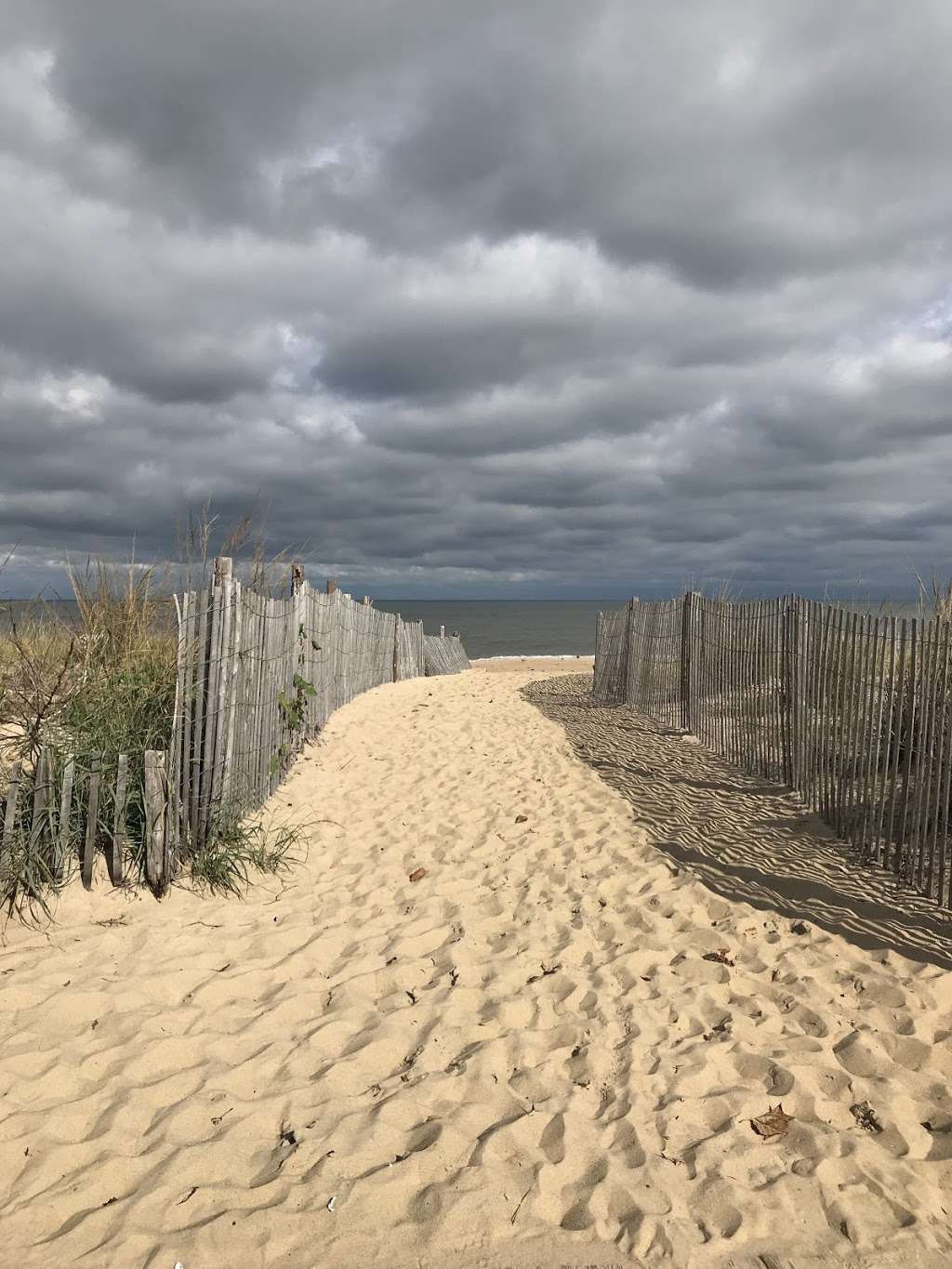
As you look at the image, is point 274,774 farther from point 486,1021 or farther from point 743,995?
point 743,995

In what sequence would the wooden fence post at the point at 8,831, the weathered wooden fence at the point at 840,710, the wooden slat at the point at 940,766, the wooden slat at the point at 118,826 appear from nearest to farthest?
the wooden fence post at the point at 8,831 < the wooden slat at the point at 118,826 < the wooden slat at the point at 940,766 < the weathered wooden fence at the point at 840,710

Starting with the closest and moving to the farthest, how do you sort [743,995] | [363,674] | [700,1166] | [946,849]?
[700,1166], [743,995], [946,849], [363,674]

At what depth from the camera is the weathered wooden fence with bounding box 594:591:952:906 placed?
4.16 metres

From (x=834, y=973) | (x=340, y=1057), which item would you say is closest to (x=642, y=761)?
(x=834, y=973)

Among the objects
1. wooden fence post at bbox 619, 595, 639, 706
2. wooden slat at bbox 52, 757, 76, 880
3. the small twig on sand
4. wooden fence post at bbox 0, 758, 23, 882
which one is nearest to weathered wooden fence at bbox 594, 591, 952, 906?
wooden fence post at bbox 619, 595, 639, 706

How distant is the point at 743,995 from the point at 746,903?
0.91 metres

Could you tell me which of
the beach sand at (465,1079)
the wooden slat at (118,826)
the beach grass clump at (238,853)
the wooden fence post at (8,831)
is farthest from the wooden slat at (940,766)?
the wooden fence post at (8,831)

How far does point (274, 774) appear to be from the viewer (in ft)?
19.1

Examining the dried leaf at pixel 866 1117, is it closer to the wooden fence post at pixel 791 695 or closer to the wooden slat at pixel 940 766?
A: the wooden slat at pixel 940 766

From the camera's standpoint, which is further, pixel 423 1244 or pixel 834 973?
pixel 834 973

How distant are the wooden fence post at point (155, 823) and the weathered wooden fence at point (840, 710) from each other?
156 inches

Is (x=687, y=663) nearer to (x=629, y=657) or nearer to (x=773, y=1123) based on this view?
(x=629, y=657)

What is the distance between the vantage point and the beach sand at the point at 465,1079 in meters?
2.05

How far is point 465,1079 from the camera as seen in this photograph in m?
2.67
